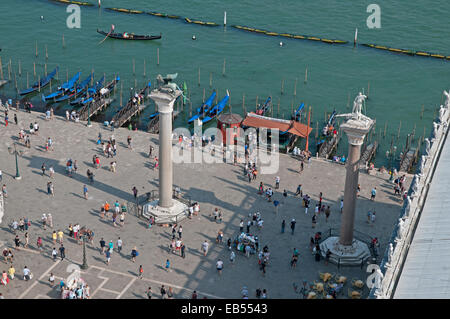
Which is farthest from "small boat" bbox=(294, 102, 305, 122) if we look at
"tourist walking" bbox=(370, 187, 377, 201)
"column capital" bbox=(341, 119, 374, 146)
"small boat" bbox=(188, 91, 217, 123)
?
"column capital" bbox=(341, 119, 374, 146)

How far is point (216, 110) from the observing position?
11288 cm

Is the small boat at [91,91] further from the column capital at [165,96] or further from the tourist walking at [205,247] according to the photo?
the tourist walking at [205,247]

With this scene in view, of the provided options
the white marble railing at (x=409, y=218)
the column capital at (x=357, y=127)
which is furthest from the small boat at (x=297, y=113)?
the column capital at (x=357, y=127)

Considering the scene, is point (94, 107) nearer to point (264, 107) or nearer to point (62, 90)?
point (62, 90)

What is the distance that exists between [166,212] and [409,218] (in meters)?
29.6

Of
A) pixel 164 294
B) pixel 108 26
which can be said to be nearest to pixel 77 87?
pixel 108 26

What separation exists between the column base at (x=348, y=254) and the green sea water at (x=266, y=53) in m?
27.3

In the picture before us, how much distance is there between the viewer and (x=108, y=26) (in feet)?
483

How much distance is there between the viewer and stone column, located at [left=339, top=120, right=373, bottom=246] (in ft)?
224

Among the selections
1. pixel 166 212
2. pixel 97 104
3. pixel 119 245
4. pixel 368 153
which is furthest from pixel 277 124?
pixel 119 245

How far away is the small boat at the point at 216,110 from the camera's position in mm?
111037

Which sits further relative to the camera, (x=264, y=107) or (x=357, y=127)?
(x=264, y=107)
